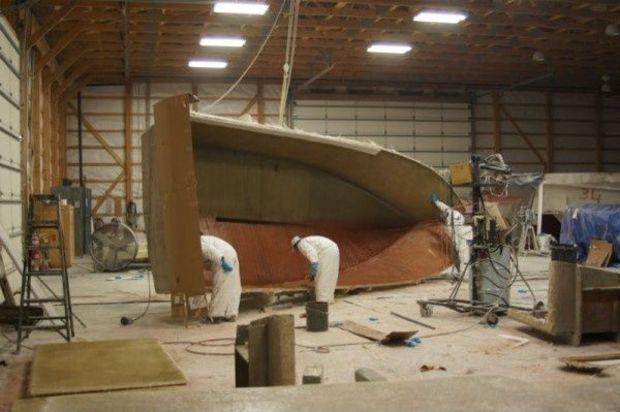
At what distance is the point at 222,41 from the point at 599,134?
13287 mm

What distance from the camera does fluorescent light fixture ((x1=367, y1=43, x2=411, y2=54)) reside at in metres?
15.8

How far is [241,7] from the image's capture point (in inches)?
488

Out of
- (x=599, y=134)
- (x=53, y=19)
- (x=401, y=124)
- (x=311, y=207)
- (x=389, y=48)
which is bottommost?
(x=311, y=207)

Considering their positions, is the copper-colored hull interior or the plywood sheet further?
the copper-colored hull interior

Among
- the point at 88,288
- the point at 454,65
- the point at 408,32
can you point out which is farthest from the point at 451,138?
the point at 88,288

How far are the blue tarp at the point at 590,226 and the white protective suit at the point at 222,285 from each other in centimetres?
800

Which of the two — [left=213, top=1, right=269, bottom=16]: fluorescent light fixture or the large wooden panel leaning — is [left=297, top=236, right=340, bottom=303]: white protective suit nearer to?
the large wooden panel leaning

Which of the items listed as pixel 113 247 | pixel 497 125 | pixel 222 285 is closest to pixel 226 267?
pixel 222 285

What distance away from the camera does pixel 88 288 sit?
984 cm

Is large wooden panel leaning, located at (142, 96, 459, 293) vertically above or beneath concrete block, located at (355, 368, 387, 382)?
above

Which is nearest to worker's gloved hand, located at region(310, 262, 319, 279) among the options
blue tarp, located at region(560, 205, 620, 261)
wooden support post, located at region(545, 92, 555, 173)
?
blue tarp, located at region(560, 205, 620, 261)

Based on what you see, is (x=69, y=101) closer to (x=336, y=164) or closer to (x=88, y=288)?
(x=88, y=288)

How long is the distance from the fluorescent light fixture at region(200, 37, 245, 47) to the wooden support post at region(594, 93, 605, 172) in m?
12.7

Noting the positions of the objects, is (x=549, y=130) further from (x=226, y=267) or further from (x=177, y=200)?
(x=177, y=200)
